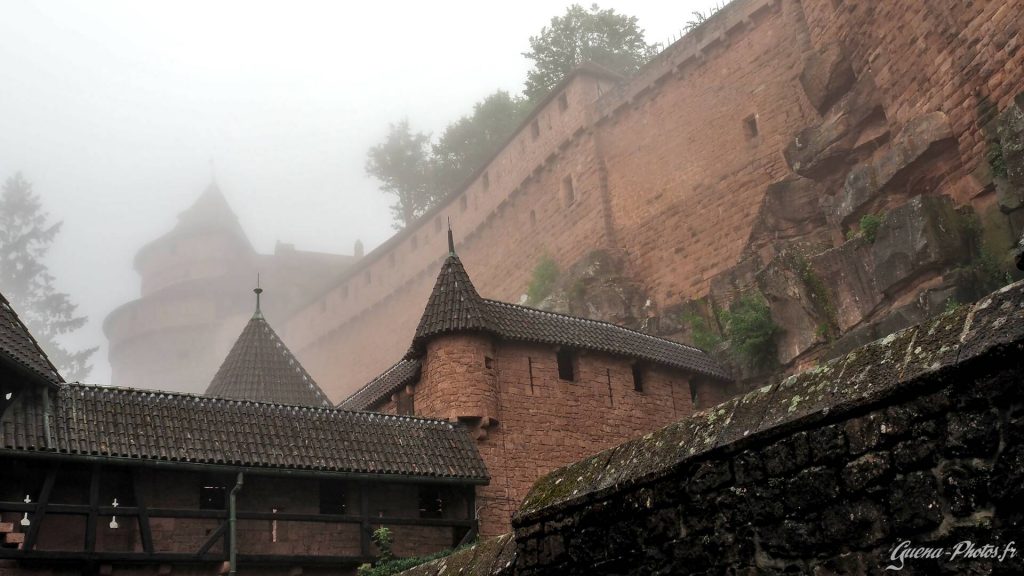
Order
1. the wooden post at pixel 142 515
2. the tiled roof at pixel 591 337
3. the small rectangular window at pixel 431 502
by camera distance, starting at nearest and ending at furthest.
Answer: the wooden post at pixel 142 515 < the small rectangular window at pixel 431 502 < the tiled roof at pixel 591 337

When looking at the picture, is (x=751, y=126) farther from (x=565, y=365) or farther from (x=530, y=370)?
(x=530, y=370)

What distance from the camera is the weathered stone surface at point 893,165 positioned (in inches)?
632

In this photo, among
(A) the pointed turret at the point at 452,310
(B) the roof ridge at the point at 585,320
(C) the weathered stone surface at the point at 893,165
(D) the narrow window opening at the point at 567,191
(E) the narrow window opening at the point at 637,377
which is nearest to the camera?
(C) the weathered stone surface at the point at 893,165

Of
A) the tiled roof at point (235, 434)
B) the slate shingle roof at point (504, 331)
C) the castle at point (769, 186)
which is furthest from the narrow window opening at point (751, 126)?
the tiled roof at point (235, 434)

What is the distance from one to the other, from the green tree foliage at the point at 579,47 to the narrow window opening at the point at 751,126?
14.9 m

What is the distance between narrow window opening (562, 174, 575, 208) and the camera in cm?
3175

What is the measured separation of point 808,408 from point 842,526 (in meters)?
0.48

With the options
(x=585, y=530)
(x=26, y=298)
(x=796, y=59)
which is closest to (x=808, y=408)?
(x=585, y=530)

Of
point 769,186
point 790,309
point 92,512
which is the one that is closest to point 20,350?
point 92,512

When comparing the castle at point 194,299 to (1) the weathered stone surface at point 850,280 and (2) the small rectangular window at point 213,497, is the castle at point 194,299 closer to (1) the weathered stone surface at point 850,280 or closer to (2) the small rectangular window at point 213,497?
(1) the weathered stone surface at point 850,280

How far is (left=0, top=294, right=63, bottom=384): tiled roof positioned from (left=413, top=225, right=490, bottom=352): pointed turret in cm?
662

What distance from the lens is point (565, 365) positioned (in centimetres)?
1897

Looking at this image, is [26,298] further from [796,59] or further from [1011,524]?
[1011,524]

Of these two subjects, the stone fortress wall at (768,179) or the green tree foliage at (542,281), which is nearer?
the stone fortress wall at (768,179)
